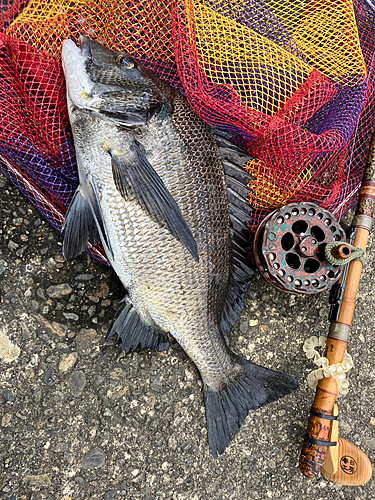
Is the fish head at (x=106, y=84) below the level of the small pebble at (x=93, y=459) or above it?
above

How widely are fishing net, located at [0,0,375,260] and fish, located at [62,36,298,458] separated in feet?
0.43

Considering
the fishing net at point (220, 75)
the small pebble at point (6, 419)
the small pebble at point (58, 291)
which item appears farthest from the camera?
the small pebble at point (58, 291)

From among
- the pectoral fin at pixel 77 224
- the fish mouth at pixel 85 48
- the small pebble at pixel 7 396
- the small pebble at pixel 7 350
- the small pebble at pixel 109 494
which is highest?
the fish mouth at pixel 85 48

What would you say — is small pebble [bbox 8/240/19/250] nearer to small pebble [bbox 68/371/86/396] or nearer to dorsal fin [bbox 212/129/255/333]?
small pebble [bbox 68/371/86/396]

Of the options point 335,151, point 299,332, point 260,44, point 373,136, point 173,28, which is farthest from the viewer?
point 299,332

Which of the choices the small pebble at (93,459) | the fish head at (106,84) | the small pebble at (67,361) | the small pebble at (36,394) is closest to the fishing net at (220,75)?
the fish head at (106,84)

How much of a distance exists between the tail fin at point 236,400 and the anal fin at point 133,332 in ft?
1.26

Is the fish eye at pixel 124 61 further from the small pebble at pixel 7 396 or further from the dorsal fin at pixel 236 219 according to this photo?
the small pebble at pixel 7 396

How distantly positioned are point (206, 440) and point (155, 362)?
515 mm

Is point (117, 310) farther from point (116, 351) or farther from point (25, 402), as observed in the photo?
point (25, 402)

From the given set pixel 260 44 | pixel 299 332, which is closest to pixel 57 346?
pixel 299 332

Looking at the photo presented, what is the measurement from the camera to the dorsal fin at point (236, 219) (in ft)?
6.09

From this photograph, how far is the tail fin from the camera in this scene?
1906 millimetres

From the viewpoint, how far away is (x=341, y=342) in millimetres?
1964
